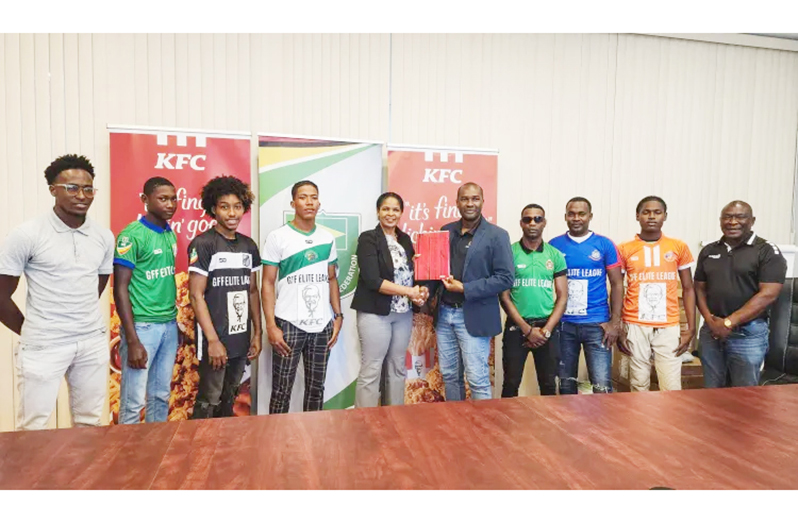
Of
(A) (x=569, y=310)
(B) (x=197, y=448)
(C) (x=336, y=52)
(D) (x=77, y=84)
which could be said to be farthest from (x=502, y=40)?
(B) (x=197, y=448)

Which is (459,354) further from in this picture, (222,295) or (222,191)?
(222,191)

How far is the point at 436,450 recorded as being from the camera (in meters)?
1.25

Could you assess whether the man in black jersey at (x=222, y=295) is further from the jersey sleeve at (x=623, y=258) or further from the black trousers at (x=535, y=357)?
the jersey sleeve at (x=623, y=258)

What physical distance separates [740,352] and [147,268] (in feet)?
10.8

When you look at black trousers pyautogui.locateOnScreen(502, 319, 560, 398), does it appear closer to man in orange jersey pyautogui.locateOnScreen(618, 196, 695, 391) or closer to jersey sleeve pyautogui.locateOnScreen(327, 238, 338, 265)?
man in orange jersey pyautogui.locateOnScreen(618, 196, 695, 391)

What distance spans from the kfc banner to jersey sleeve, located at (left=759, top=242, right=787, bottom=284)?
10.3 feet

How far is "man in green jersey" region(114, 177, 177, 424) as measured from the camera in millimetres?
2531

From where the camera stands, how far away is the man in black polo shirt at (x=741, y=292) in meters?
2.94

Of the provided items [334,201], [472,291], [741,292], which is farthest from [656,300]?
[334,201]

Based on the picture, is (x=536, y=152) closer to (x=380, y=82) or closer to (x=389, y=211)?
(x=380, y=82)

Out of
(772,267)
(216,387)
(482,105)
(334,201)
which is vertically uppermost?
(482,105)

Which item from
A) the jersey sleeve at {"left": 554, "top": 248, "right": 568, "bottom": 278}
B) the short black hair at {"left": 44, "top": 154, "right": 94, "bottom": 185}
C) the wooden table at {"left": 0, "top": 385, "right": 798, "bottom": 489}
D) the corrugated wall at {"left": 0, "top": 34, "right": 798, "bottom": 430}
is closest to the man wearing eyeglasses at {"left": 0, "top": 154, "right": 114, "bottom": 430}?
the short black hair at {"left": 44, "top": 154, "right": 94, "bottom": 185}

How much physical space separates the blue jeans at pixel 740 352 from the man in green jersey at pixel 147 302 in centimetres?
309

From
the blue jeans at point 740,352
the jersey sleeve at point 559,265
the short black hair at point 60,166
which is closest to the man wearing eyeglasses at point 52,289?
the short black hair at point 60,166
